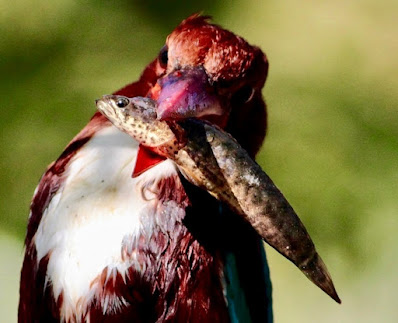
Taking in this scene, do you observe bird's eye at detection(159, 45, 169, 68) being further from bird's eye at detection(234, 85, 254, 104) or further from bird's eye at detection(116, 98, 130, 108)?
bird's eye at detection(116, 98, 130, 108)

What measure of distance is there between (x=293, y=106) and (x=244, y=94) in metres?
1.96

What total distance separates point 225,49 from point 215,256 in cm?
38

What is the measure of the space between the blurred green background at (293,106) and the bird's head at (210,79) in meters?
1.48

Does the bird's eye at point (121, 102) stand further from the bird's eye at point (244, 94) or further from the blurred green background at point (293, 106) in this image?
the blurred green background at point (293, 106)

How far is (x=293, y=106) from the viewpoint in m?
3.81

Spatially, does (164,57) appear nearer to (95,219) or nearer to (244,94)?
(244,94)

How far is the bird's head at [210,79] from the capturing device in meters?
1.65

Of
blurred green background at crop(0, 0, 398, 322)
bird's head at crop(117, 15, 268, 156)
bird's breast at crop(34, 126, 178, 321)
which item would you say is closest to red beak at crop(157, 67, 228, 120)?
bird's head at crop(117, 15, 268, 156)

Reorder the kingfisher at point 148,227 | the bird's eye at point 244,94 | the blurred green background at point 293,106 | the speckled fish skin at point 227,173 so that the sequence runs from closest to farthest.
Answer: the speckled fish skin at point 227,173
the kingfisher at point 148,227
the bird's eye at point 244,94
the blurred green background at point 293,106

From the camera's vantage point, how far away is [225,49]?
1.79 metres

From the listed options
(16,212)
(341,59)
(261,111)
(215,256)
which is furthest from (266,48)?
(215,256)

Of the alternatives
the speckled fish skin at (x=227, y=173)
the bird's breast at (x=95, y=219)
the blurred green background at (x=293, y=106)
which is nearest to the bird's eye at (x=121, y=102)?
the speckled fish skin at (x=227, y=173)

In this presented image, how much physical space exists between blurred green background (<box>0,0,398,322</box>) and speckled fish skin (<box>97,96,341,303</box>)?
1.68 m

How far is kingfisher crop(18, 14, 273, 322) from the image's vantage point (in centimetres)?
175
